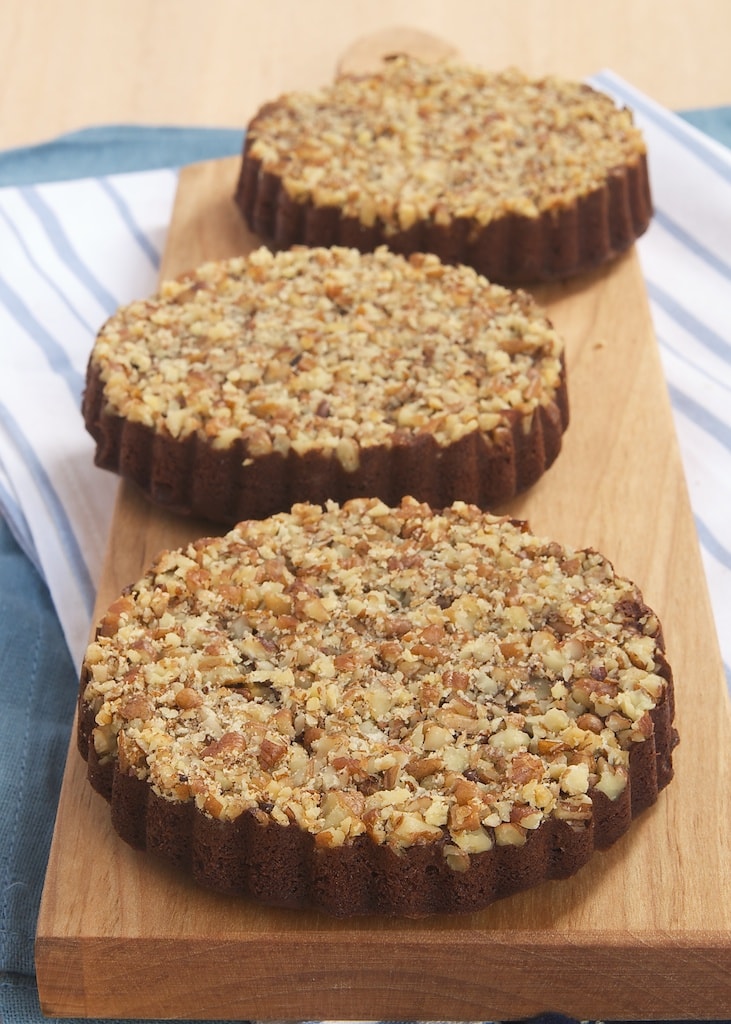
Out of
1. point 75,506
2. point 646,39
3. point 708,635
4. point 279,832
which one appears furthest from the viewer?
point 646,39

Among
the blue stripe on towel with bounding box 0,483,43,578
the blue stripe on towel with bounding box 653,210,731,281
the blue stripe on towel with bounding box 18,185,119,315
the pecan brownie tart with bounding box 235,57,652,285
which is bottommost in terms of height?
the blue stripe on towel with bounding box 0,483,43,578

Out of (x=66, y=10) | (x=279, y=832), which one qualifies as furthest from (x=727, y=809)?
(x=66, y=10)

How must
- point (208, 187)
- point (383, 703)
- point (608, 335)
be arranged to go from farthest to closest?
point (208, 187), point (608, 335), point (383, 703)

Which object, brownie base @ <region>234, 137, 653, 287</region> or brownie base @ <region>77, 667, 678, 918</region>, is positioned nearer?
brownie base @ <region>77, 667, 678, 918</region>

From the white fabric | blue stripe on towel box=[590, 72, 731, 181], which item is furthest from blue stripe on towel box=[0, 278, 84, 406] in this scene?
blue stripe on towel box=[590, 72, 731, 181]

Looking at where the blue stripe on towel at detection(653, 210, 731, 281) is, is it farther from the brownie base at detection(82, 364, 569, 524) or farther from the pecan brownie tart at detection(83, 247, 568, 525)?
the brownie base at detection(82, 364, 569, 524)

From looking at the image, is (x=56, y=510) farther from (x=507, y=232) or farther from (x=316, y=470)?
(x=507, y=232)

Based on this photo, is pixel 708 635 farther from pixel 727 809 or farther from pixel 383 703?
pixel 383 703
